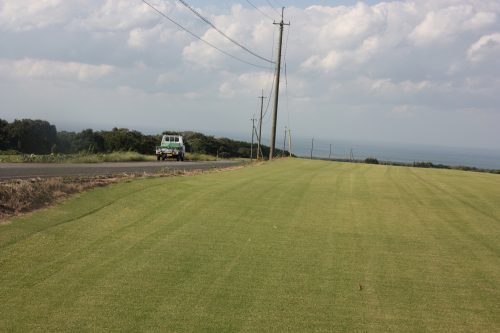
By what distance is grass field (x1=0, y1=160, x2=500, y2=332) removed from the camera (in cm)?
677

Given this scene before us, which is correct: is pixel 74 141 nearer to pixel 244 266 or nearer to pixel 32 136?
pixel 32 136

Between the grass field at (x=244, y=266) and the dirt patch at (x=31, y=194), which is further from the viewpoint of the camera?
the dirt patch at (x=31, y=194)

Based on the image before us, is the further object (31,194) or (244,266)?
(31,194)

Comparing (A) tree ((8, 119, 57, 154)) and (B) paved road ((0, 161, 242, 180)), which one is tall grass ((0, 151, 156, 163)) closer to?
(B) paved road ((0, 161, 242, 180))

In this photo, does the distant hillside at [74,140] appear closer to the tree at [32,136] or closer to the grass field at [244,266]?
the tree at [32,136]

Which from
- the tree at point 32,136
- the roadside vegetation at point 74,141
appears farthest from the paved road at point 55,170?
the tree at point 32,136

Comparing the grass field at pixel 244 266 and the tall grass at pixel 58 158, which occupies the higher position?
the tall grass at pixel 58 158

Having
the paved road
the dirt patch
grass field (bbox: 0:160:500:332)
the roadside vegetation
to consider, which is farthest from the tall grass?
grass field (bbox: 0:160:500:332)

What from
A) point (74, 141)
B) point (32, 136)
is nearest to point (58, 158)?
point (32, 136)

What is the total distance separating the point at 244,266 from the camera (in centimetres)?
866

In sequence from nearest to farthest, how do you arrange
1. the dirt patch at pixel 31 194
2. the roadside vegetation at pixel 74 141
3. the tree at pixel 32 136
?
the dirt patch at pixel 31 194
the roadside vegetation at pixel 74 141
the tree at pixel 32 136

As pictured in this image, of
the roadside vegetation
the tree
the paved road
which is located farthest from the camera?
the tree

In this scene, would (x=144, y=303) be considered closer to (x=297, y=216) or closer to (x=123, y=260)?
(x=123, y=260)

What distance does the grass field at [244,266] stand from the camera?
6.77m
